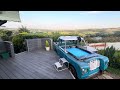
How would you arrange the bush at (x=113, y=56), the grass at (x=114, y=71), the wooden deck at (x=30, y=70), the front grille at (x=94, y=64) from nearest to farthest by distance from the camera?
the wooden deck at (x=30, y=70), the front grille at (x=94, y=64), the grass at (x=114, y=71), the bush at (x=113, y=56)

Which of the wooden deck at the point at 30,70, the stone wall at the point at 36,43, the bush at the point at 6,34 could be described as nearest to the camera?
the wooden deck at the point at 30,70

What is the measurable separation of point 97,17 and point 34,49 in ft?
10.8

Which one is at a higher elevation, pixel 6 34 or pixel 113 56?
pixel 6 34

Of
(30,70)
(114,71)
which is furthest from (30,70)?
(114,71)

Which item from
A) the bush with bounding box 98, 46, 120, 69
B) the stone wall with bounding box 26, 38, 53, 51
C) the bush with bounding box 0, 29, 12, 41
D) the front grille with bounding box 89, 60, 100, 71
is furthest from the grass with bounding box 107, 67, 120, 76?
the bush with bounding box 0, 29, 12, 41

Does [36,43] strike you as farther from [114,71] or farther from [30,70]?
[114,71]

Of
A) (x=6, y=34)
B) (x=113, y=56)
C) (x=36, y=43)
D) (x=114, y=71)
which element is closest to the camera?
(x=114, y=71)

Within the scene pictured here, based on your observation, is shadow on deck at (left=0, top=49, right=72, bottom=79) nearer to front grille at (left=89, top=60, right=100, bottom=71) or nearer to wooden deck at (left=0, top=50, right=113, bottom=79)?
wooden deck at (left=0, top=50, right=113, bottom=79)

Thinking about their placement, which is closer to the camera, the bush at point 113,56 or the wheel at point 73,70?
the wheel at point 73,70

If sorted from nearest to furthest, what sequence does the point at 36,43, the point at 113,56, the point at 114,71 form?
the point at 114,71 < the point at 113,56 < the point at 36,43

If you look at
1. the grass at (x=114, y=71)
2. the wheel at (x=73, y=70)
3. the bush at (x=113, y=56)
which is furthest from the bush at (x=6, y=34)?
the grass at (x=114, y=71)

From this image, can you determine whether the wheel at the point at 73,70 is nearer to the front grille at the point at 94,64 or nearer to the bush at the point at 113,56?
the front grille at the point at 94,64

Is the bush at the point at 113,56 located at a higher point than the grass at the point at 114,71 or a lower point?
higher
